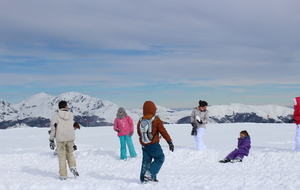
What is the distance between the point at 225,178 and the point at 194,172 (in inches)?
68.0

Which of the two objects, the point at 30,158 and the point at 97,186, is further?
the point at 30,158

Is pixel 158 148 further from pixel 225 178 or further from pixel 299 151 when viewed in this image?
pixel 299 151

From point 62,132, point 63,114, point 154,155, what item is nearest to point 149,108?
point 154,155

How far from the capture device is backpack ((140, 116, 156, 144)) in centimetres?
734

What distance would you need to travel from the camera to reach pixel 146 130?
736 cm

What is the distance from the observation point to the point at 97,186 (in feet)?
22.9

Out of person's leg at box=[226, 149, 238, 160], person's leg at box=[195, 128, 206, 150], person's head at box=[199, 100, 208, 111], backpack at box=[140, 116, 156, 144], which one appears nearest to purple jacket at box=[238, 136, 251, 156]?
person's leg at box=[226, 149, 238, 160]

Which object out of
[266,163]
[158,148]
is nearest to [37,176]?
[158,148]

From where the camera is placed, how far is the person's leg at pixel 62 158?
846 cm

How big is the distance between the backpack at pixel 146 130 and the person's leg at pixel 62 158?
8.22 ft

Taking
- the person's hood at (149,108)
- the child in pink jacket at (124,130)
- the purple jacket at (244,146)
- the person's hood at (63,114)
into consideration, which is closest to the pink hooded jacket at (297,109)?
the purple jacket at (244,146)

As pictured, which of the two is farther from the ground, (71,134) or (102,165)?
(71,134)

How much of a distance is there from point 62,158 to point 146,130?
2713mm

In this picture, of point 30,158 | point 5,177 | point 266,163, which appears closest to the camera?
point 5,177
